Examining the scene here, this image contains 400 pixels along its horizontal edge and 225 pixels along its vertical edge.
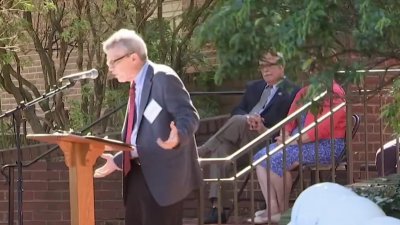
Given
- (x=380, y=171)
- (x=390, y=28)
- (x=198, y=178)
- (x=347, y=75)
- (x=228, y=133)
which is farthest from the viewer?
(x=228, y=133)

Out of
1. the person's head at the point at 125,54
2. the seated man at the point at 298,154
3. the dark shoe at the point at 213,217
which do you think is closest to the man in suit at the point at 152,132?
the person's head at the point at 125,54

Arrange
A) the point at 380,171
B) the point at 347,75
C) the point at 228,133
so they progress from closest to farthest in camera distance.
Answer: the point at 347,75 → the point at 380,171 → the point at 228,133

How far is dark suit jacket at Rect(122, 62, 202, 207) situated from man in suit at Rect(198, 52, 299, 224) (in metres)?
1.99

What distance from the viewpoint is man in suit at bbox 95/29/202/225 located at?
547cm

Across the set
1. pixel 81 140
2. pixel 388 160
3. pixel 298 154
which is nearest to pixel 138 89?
pixel 81 140

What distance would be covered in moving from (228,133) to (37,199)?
100 inches

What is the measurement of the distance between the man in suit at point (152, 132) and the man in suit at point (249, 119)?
1970 mm

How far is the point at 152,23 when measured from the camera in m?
11.0

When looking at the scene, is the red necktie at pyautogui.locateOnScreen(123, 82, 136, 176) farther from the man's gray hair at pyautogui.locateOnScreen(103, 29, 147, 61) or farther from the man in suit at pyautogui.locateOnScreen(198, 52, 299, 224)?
the man in suit at pyautogui.locateOnScreen(198, 52, 299, 224)

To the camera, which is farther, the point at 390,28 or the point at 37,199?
the point at 37,199

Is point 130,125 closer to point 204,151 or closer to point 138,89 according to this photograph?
point 138,89

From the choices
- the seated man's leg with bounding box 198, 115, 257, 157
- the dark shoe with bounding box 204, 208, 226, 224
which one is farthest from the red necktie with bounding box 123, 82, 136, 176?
the seated man's leg with bounding box 198, 115, 257, 157

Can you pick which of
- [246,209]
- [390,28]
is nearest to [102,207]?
[246,209]

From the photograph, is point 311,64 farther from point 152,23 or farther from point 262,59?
point 152,23
